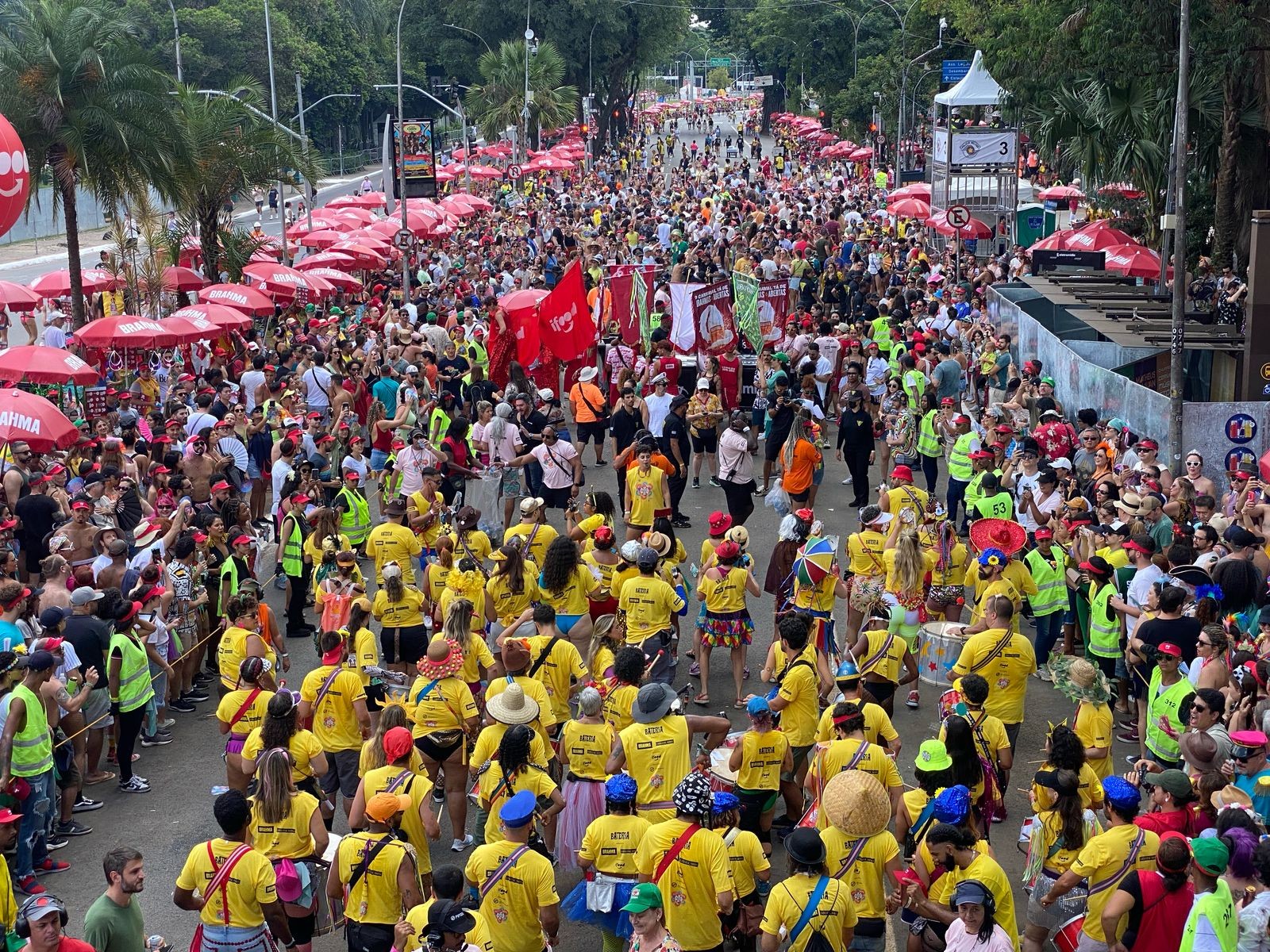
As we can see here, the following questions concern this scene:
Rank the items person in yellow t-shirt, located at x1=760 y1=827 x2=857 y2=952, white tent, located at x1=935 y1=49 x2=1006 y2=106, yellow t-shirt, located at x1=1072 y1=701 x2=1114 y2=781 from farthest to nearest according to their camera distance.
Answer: white tent, located at x1=935 y1=49 x2=1006 y2=106 → yellow t-shirt, located at x1=1072 y1=701 x2=1114 y2=781 → person in yellow t-shirt, located at x1=760 y1=827 x2=857 y2=952

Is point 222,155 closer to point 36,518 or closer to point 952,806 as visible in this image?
point 36,518

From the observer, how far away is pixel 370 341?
71.2 ft

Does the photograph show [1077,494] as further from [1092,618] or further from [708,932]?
[708,932]

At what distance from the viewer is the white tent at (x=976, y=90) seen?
3288 centimetres

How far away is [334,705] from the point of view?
887 cm

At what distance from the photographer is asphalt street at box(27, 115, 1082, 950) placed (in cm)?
889

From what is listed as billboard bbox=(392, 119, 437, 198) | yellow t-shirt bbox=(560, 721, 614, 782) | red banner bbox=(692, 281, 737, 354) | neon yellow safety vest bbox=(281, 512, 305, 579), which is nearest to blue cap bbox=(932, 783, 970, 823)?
yellow t-shirt bbox=(560, 721, 614, 782)

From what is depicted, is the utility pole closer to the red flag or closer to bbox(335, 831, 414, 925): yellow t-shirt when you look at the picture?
the red flag

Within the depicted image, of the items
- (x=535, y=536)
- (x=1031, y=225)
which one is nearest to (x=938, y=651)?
(x=535, y=536)

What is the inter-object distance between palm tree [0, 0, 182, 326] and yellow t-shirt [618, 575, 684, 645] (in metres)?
15.2

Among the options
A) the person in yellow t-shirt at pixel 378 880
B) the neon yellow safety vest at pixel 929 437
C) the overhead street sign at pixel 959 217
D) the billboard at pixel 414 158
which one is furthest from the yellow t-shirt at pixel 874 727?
the billboard at pixel 414 158

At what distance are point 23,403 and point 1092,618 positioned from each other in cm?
957

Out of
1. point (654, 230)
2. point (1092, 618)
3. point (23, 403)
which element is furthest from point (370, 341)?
point (654, 230)

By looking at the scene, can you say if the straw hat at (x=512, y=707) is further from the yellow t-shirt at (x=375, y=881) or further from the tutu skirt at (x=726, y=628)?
the tutu skirt at (x=726, y=628)
